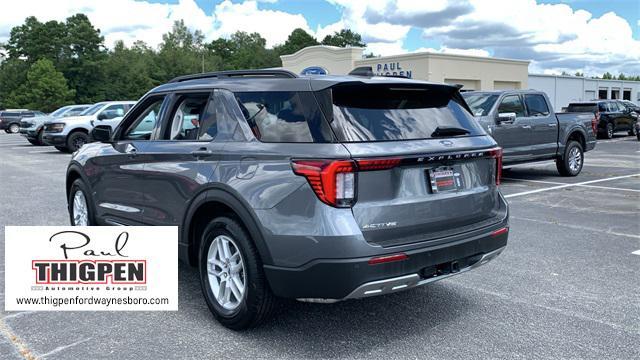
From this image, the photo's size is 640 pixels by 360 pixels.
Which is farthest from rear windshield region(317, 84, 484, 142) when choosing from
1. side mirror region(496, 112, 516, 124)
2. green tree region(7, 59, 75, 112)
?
green tree region(7, 59, 75, 112)

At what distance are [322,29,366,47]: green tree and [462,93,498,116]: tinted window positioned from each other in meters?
109

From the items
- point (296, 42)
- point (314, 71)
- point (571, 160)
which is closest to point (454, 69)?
point (571, 160)

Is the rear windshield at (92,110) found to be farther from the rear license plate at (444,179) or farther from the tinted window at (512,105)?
the rear license plate at (444,179)

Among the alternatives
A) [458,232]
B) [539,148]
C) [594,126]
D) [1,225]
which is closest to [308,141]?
[458,232]

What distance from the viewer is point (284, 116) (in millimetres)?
3826

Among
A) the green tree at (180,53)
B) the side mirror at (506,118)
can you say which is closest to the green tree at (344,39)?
the green tree at (180,53)

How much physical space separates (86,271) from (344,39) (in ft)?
399

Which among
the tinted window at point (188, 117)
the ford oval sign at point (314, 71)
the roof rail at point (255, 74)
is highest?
the ford oval sign at point (314, 71)

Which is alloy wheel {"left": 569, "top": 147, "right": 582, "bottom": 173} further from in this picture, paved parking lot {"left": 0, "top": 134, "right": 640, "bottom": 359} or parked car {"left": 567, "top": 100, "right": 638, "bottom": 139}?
parked car {"left": 567, "top": 100, "right": 638, "bottom": 139}

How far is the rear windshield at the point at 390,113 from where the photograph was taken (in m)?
3.65

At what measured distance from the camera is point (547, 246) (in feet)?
21.2

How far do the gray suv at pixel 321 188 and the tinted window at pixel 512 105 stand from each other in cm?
784

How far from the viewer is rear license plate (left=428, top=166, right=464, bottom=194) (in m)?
3.80

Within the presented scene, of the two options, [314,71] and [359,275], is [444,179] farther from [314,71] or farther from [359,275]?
[314,71]
